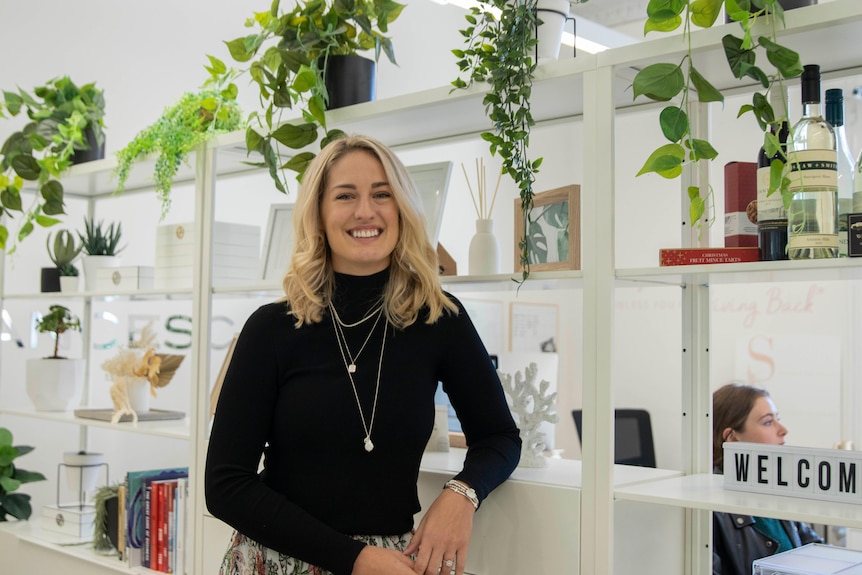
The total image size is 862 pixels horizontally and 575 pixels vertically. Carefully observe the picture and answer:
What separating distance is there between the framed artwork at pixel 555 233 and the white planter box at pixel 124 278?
1.50m

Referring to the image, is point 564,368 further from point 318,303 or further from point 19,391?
point 318,303

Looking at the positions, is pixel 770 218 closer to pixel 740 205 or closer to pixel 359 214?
pixel 740 205

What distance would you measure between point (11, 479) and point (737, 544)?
2431 mm

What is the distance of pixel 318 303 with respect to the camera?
1.80 metres

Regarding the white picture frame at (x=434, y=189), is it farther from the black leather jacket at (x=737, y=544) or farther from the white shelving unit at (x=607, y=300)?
the black leather jacket at (x=737, y=544)

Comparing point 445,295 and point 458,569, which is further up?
point 445,295

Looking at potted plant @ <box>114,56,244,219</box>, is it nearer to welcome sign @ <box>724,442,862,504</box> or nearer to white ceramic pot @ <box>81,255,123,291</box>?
white ceramic pot @ <box>81,255,123,291</box>

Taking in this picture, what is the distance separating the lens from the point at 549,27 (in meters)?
1.94

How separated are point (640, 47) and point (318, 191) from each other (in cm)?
69

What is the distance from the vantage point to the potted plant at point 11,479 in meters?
3.20

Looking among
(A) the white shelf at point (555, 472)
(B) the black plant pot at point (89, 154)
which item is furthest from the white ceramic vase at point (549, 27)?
(B) the black plant pot at point (89, 154)

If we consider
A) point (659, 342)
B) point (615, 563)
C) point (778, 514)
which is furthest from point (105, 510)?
point (659, 342)

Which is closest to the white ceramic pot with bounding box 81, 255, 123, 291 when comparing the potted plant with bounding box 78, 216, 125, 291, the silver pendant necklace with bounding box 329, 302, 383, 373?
the potted plant with bounding box 78, 216, 125, 291

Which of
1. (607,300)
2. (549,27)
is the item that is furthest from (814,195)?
(549,27)
